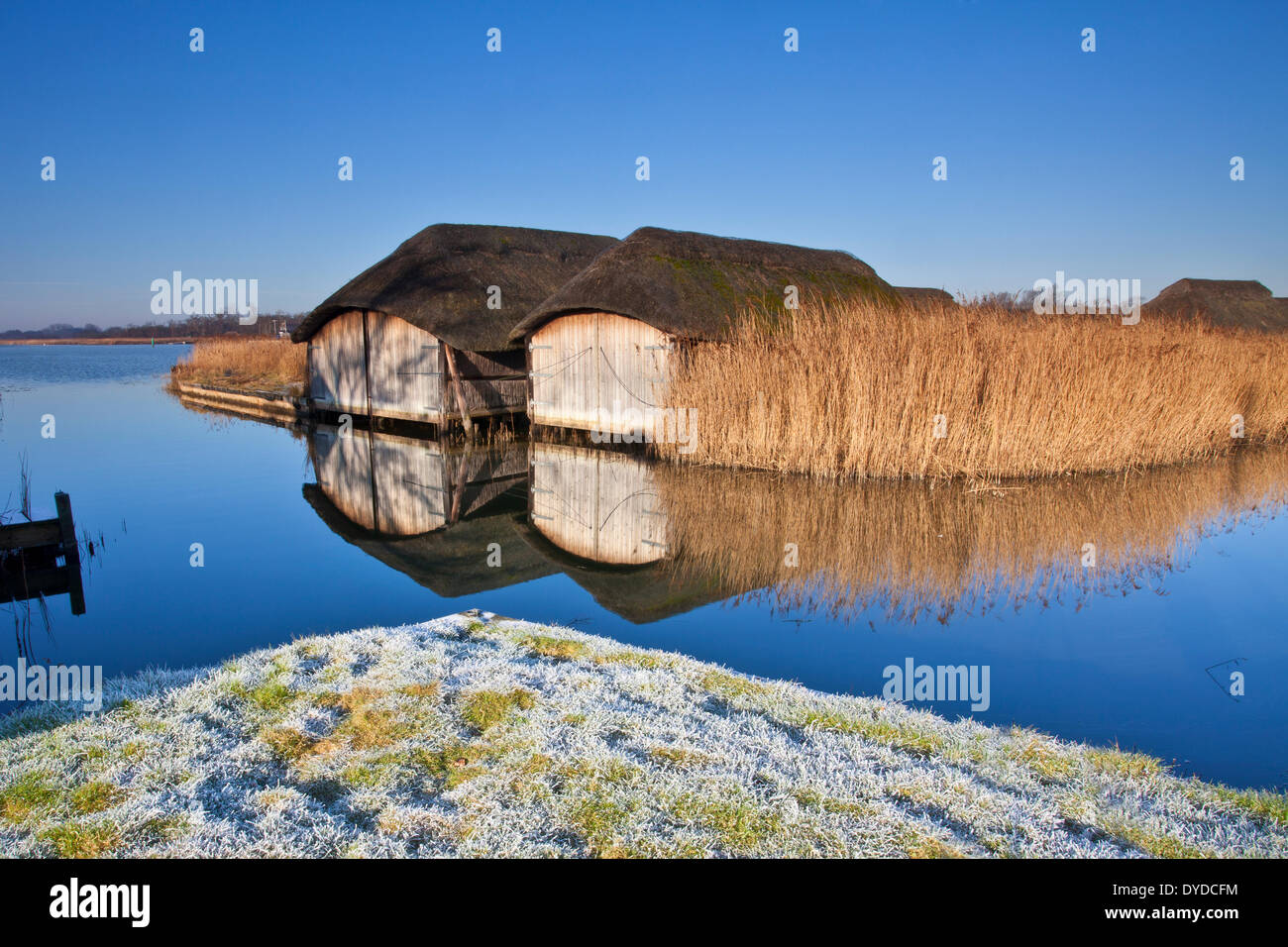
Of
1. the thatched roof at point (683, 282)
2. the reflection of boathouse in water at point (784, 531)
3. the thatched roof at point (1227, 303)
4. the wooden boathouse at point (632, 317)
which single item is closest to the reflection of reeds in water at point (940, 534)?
the reflection of boathouse in water at point (784, 531)

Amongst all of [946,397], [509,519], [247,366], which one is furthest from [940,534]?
[247,366]

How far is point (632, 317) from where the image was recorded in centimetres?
1692

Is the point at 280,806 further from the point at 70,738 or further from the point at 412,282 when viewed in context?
the point at 412,282

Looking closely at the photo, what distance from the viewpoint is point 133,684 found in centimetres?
539

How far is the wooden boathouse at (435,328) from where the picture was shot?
63.8 ft

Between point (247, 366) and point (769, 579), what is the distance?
37376 millimetres

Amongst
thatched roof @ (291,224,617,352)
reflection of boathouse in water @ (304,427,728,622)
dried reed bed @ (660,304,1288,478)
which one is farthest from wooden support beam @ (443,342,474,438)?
dried reed bed @ (660,304,1288,478)

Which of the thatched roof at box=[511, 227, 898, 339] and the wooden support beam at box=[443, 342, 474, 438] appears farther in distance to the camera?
the wooden support beam at box=[443, 342, 474, 438]

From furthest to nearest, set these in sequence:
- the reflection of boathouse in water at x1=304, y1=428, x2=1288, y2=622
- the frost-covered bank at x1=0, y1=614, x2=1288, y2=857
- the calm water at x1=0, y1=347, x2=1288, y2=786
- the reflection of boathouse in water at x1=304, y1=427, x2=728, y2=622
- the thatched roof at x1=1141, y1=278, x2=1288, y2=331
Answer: the thatched roof at x1=1141, y1=278, x2=1288, y2=331, the reflection of boathouse in water at x1=304, y1=427, x2=728, y2=622, the reflection of boathouse in water at x1=304, y1=428, x2=1288, y2=622, the calm water at x1=0, y1=347, x2=1288, y2=786, the frost-covered bank at x1=0, y1=614, x2=1288, y2=857

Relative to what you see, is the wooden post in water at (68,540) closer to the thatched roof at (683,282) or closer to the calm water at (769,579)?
the calm water at (769,579)

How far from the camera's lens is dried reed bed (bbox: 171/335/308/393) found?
34906 millimetres

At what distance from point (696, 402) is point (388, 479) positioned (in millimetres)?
5709

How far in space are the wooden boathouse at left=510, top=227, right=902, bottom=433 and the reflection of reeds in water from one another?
386 centimetres

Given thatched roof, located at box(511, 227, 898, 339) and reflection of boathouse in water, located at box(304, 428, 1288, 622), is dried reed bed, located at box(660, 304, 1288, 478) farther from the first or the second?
thatched roof, located at box(511, 227, 898, 339)
